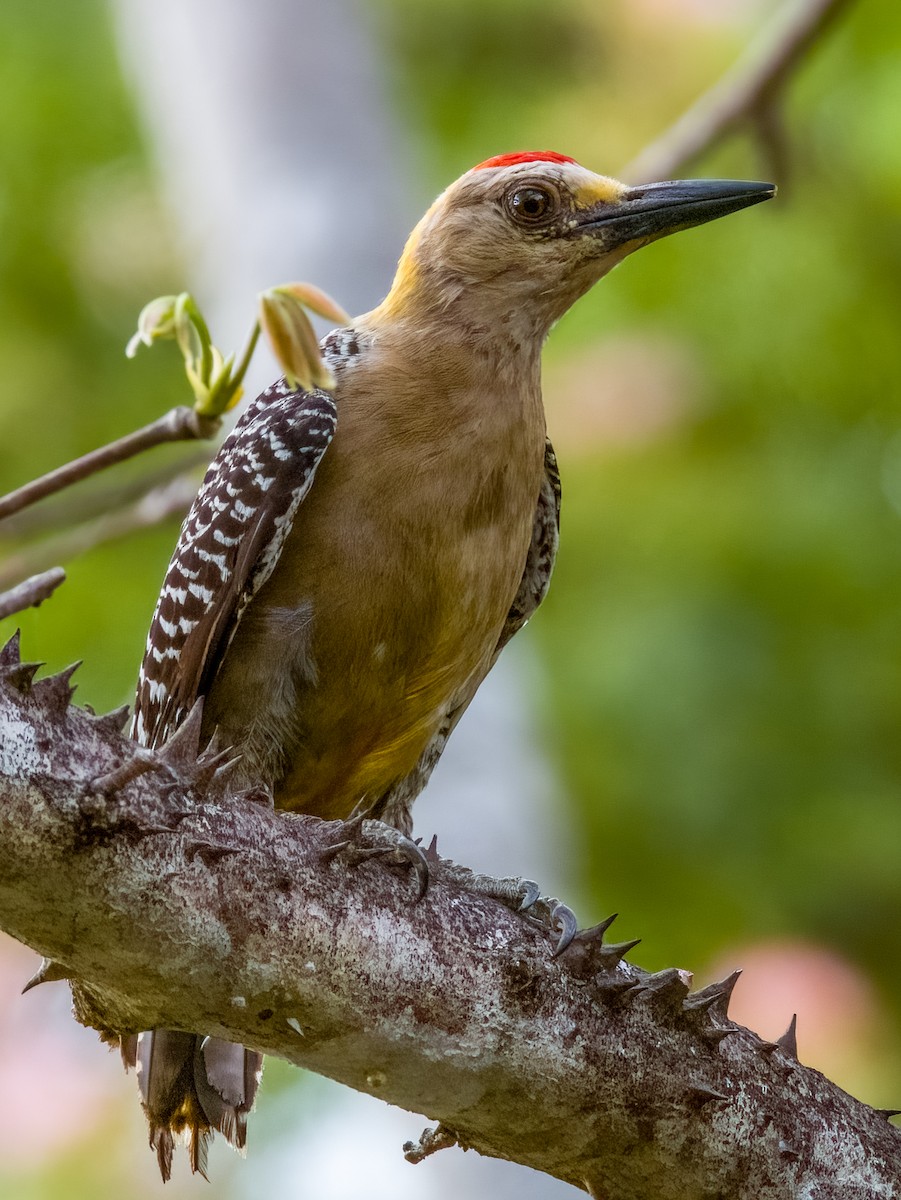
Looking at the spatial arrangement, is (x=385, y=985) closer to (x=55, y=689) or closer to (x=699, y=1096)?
(x=699, y=1096)

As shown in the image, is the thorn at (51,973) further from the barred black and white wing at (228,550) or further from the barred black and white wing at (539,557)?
the barred black and white wing at (539,557)

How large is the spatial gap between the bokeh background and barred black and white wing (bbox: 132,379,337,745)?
1.34 metres

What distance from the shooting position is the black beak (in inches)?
171

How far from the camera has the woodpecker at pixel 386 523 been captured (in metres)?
4.17

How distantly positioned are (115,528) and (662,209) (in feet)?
5.95

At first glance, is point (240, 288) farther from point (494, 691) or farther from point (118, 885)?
point (118, 885)

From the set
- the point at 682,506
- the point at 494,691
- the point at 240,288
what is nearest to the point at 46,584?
the point at 494,691

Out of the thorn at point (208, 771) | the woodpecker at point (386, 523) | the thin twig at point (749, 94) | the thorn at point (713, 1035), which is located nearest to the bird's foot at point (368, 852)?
the thorn at point (208, 771)

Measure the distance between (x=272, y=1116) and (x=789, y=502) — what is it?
3.42 metres

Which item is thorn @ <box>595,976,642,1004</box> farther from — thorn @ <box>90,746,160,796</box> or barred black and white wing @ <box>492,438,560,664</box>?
barred black and white wing @ <box>492,438,560,664</box>

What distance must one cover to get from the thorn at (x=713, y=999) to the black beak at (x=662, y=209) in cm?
234

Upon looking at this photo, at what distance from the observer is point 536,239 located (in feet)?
15.2

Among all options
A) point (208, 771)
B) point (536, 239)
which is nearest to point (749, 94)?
point (536, 239)

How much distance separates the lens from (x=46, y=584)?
102 inches
